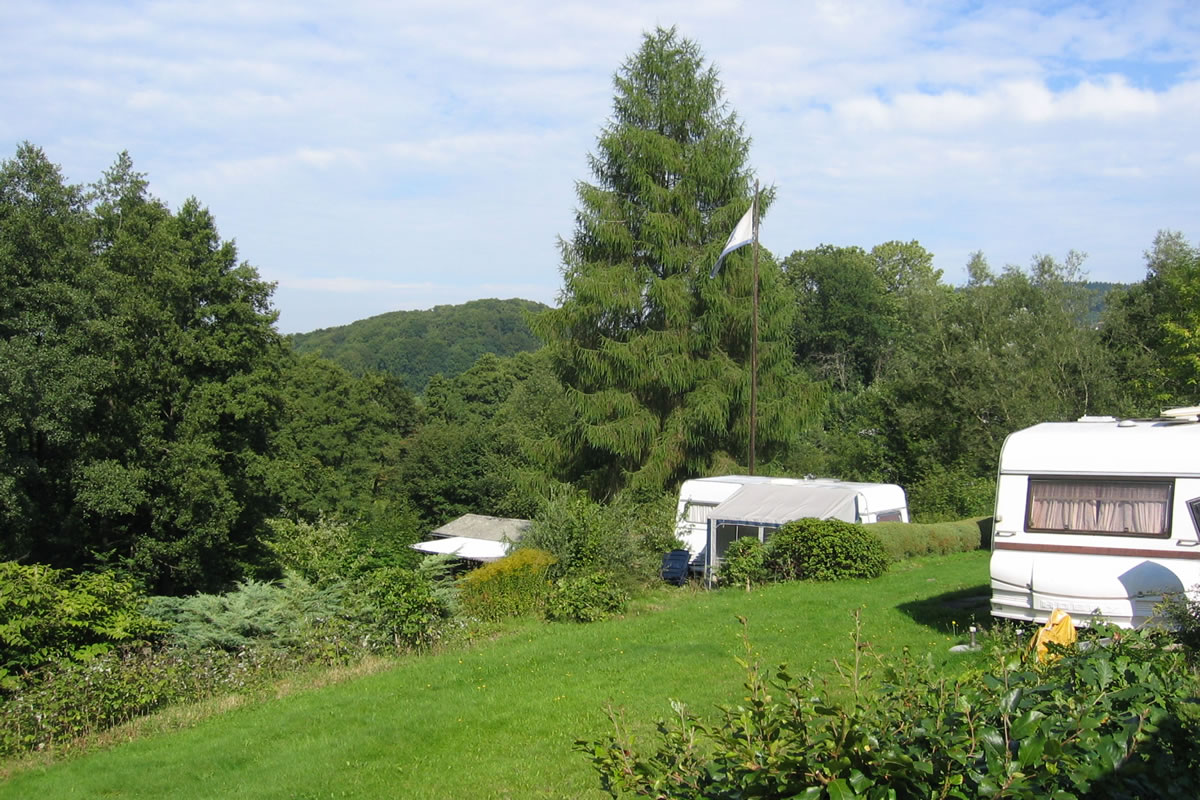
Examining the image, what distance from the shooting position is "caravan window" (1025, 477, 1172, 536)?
9.16 meters

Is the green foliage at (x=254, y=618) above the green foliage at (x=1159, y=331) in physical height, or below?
below

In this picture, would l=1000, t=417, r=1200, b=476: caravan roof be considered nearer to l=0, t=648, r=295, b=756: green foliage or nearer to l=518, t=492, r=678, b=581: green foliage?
l=518, t=492, r=678, b=581: green foliage

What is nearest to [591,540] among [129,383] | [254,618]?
[254,618]

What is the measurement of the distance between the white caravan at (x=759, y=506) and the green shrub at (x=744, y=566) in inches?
48.1

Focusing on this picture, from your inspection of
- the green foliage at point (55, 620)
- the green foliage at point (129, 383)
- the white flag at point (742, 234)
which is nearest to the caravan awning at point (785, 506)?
the white flag at point (742, 234)

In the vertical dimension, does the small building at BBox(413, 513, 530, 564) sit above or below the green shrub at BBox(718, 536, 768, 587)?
below

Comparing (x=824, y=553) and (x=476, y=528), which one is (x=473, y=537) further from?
(x=824, y=553)

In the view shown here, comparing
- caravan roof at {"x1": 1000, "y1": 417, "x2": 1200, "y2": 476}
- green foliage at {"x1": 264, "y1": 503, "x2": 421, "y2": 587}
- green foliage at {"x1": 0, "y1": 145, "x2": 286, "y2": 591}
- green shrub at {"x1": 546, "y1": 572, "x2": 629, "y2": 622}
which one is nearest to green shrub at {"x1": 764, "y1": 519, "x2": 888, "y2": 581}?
green shrub at {"x1": 546, "y1": 572, "x2": 629, "y2": 622}

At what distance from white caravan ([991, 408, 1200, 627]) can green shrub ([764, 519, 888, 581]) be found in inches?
247

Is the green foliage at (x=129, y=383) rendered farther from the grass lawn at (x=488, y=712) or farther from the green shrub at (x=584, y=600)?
the grass lawn at (x=488, y=712)

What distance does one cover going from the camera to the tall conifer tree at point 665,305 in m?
25.7

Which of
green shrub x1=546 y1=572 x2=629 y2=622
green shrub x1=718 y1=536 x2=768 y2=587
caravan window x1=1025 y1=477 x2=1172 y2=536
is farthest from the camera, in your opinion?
green shrub x1=718 y1=536 x2=768 y2=587

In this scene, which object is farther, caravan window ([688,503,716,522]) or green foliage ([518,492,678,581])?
caravan window ([688,503,716,522])

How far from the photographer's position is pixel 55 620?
974 cm
